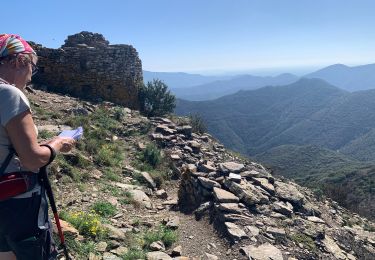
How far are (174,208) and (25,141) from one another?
21.8ft

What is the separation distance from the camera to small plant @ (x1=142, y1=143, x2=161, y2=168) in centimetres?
1188

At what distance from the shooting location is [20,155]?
2.71 m

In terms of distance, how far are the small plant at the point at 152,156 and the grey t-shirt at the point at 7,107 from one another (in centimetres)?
902

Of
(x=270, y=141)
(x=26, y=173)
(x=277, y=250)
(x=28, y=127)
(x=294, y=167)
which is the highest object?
(x=28, y=127)

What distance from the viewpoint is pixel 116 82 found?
57.7 feet

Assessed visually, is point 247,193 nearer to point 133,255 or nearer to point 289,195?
point 289,195

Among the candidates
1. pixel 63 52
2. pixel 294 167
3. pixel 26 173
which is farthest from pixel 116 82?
pixel 294 167

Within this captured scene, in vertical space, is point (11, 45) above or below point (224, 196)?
above

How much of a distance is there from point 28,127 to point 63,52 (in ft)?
50.3

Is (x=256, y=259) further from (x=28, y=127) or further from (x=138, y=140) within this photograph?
(x=138, y=140)

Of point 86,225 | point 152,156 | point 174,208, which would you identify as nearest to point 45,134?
point 152,156

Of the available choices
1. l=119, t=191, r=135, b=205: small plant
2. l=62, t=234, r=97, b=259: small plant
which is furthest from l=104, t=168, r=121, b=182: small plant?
l=62, t=234, r=97, b=259: small plant

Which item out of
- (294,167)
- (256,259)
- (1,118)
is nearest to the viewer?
(1,118)

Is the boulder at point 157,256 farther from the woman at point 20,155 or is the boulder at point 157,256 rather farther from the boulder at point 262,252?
the woman at point 20,155
